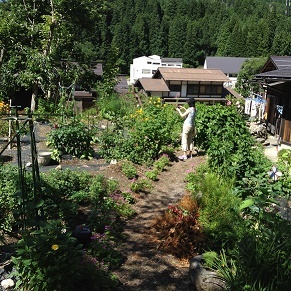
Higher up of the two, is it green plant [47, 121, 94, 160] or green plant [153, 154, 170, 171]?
green plant [47, 121, 94, 160]

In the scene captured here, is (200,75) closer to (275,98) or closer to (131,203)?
(275,98)

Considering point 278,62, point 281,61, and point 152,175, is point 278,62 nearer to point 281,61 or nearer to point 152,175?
point 281,61

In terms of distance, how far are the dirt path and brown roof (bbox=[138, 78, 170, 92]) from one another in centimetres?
2559

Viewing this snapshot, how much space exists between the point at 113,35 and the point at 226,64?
2840 cm

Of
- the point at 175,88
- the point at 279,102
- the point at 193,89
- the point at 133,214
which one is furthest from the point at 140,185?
the point at 193,89

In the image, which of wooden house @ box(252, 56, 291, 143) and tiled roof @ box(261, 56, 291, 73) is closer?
wooden house @ box(252, 56, 291, 143)

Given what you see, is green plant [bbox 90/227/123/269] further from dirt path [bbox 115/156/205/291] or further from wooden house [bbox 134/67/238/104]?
wooden house [bbox 134/67/238/104]

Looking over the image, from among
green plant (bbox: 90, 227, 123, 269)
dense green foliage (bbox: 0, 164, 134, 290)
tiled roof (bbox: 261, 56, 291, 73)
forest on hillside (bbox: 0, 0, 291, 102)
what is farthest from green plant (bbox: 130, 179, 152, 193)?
tiled roof (bbox: 261, 56, 291, 73)

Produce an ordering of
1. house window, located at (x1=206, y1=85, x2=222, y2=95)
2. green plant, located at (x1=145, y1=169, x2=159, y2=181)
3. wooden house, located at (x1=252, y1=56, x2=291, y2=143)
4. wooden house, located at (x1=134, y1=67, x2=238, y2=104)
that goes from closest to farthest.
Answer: green plant, located at (x1=145, y1=169, x2=159, y2=181) → wooden house, located at (x1=252, y1=56, x2=291, y2=143) → wooden house, located at (x1=134, y1=67, x2=238, y2=104) → house window, located at (x1=206, y1=85, x2=222, y2=95)

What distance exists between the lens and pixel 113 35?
242 ft

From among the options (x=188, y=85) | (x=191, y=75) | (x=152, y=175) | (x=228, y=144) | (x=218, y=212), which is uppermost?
(x=228, y=144)

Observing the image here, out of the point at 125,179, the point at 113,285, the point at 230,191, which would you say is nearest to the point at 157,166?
the point at 125,179

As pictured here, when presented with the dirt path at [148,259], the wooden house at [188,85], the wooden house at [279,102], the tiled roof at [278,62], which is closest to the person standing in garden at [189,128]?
the dirt path at [148,259]

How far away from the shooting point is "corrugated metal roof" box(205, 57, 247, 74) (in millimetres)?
56031
